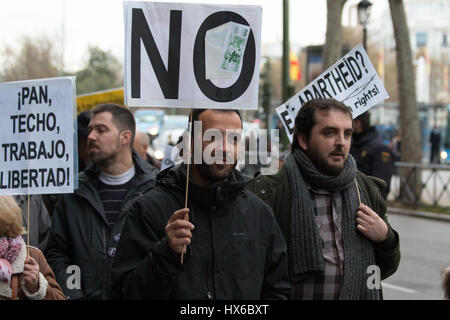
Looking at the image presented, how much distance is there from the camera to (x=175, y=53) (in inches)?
139

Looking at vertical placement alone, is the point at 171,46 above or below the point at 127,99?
above

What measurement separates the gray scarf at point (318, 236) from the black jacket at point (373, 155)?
461cm

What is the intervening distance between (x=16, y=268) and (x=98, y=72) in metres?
64.9

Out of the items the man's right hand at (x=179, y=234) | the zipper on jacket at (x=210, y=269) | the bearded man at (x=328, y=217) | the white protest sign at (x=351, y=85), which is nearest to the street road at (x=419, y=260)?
the white protest sign at (x=351, y=85)

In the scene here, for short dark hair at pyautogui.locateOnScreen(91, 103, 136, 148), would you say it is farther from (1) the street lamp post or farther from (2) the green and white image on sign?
(1) the street lamp post

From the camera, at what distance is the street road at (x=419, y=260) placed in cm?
868

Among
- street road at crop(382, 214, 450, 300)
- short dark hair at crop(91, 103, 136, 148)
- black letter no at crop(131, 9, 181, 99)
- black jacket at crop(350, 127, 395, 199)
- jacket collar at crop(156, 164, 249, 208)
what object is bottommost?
street road at crop(382, 214, 450, 300)

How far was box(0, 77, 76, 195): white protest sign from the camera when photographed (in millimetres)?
4137

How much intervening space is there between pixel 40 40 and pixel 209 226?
7628cm

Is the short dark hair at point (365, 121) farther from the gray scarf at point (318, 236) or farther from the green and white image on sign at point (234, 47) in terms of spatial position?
the green and white image on sign at point (234, 47)

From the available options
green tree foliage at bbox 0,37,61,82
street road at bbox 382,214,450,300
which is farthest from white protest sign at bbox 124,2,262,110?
green tree foliage at bbox 0,37,61,82

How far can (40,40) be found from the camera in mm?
76188
